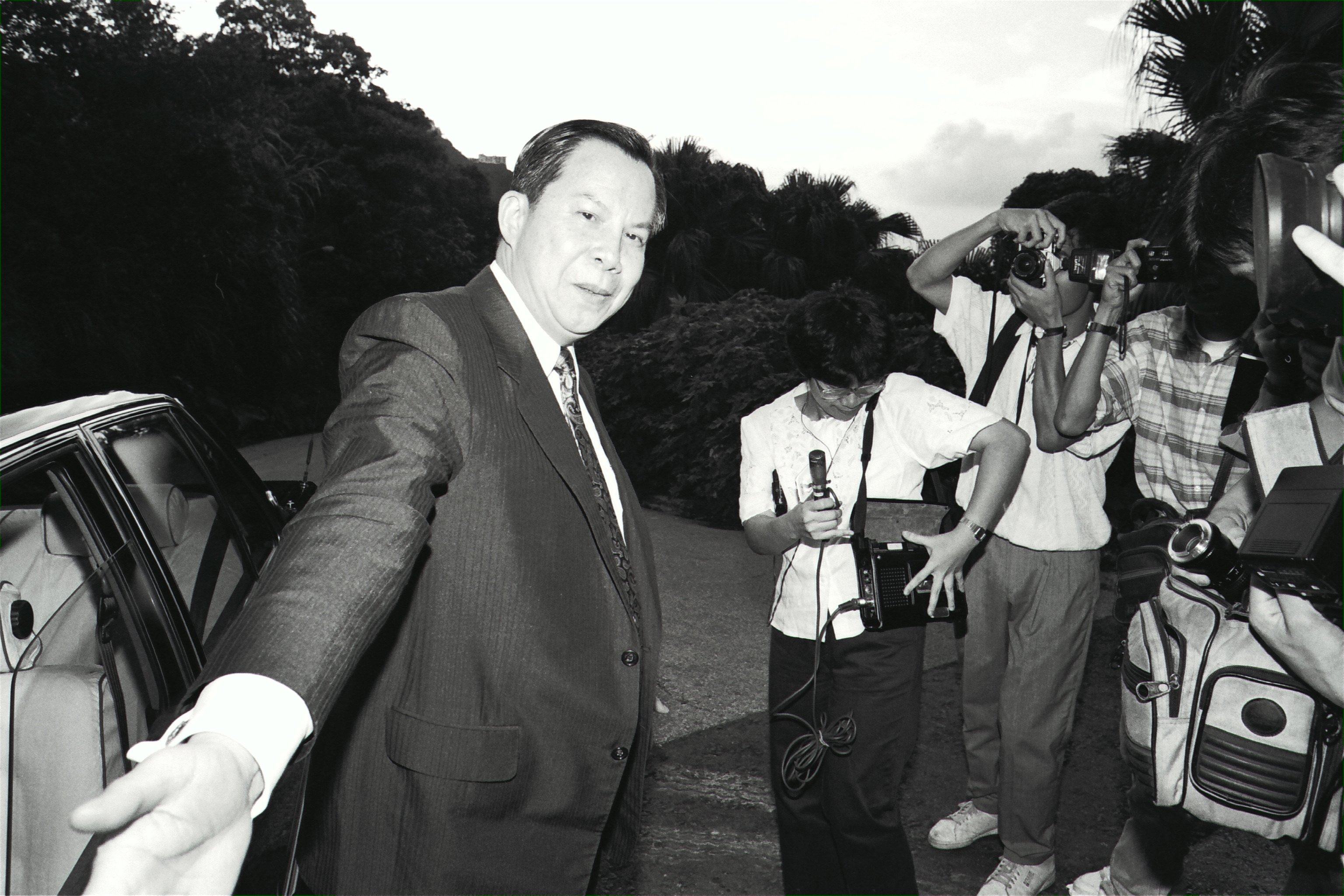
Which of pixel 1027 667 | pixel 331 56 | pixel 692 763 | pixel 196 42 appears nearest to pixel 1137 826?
pixel 1027 667

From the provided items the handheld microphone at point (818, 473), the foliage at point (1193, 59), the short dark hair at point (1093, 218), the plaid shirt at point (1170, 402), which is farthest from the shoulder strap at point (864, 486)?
the foliage at point (1193, 59)

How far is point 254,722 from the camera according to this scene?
1052 mm

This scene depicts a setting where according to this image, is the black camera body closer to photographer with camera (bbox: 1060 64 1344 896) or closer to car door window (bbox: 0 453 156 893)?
photographer with camera (bbox: 1060 64 1344 896)

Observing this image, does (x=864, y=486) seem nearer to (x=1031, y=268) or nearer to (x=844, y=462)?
(x=844, y=462)

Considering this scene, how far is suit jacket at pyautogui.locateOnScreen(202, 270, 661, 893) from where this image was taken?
156 centimetres

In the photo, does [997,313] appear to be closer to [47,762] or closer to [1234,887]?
[1234,887]

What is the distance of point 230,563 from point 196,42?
21396 millimetres

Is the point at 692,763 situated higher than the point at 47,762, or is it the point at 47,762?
the point at 47,762

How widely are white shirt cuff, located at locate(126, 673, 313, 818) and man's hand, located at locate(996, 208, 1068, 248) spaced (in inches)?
121

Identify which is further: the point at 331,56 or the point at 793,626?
the point at 331,56

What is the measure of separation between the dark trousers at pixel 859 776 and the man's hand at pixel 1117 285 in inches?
46.6

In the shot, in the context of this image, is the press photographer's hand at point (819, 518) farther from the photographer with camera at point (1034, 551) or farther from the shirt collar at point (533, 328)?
the shirt collar at point (533, 328)

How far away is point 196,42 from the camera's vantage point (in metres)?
20.4

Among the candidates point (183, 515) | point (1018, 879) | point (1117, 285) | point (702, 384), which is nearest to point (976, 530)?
point (1117, 285)
